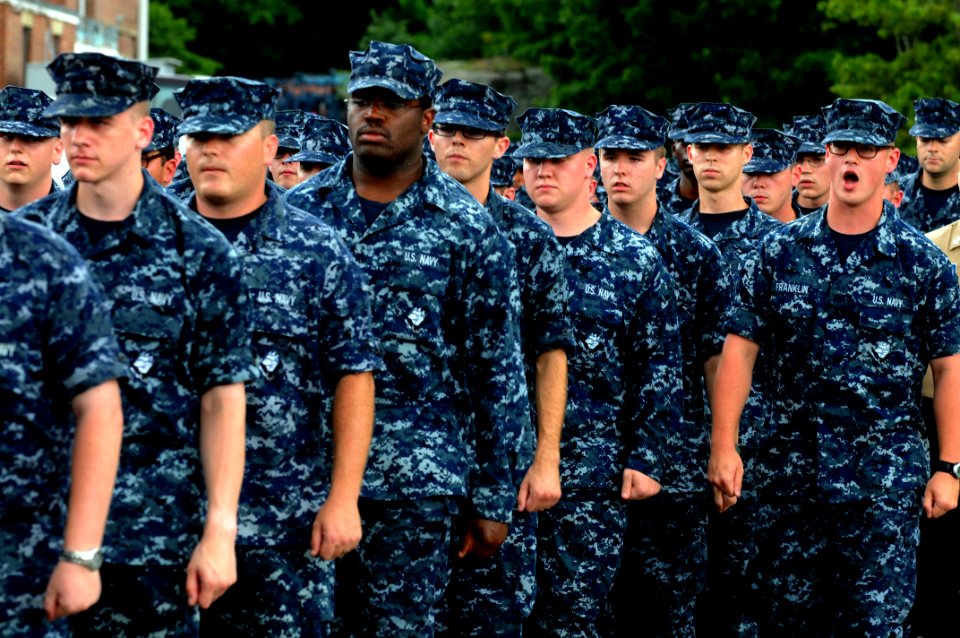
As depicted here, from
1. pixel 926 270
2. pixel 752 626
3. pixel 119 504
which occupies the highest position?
pixel 926 270

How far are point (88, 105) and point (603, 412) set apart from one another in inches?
140

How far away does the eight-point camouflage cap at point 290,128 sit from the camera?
12797 mm

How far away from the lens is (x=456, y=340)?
715cm

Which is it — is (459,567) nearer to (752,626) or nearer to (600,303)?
(600,303)

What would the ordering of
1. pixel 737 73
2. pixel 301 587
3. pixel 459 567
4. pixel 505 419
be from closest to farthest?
pixel 301 587 < pixel 505 419 < pixel 459 567 < pixel 737 73

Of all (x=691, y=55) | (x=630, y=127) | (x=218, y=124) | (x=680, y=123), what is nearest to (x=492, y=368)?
(x=218, y=124)

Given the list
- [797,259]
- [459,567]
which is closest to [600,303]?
[797,259]

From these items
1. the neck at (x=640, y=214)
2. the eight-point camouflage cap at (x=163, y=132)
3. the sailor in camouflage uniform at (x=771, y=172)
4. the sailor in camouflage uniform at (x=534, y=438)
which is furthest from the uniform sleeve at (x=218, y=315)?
the sailor in camouflage uniform at (x=771, y=172)

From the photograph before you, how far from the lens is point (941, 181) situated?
14.4m

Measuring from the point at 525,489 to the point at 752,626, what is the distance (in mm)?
2548

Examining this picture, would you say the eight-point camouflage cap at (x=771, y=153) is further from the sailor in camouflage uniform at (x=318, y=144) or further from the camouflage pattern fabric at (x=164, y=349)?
the camouflage pattern fabric at (x=164, y=349)

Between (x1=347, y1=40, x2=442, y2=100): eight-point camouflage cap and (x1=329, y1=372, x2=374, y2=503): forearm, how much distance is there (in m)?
1.13

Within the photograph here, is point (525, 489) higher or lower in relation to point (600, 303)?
lower

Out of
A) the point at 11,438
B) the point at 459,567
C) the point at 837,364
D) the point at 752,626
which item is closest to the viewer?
the point at 11,438
